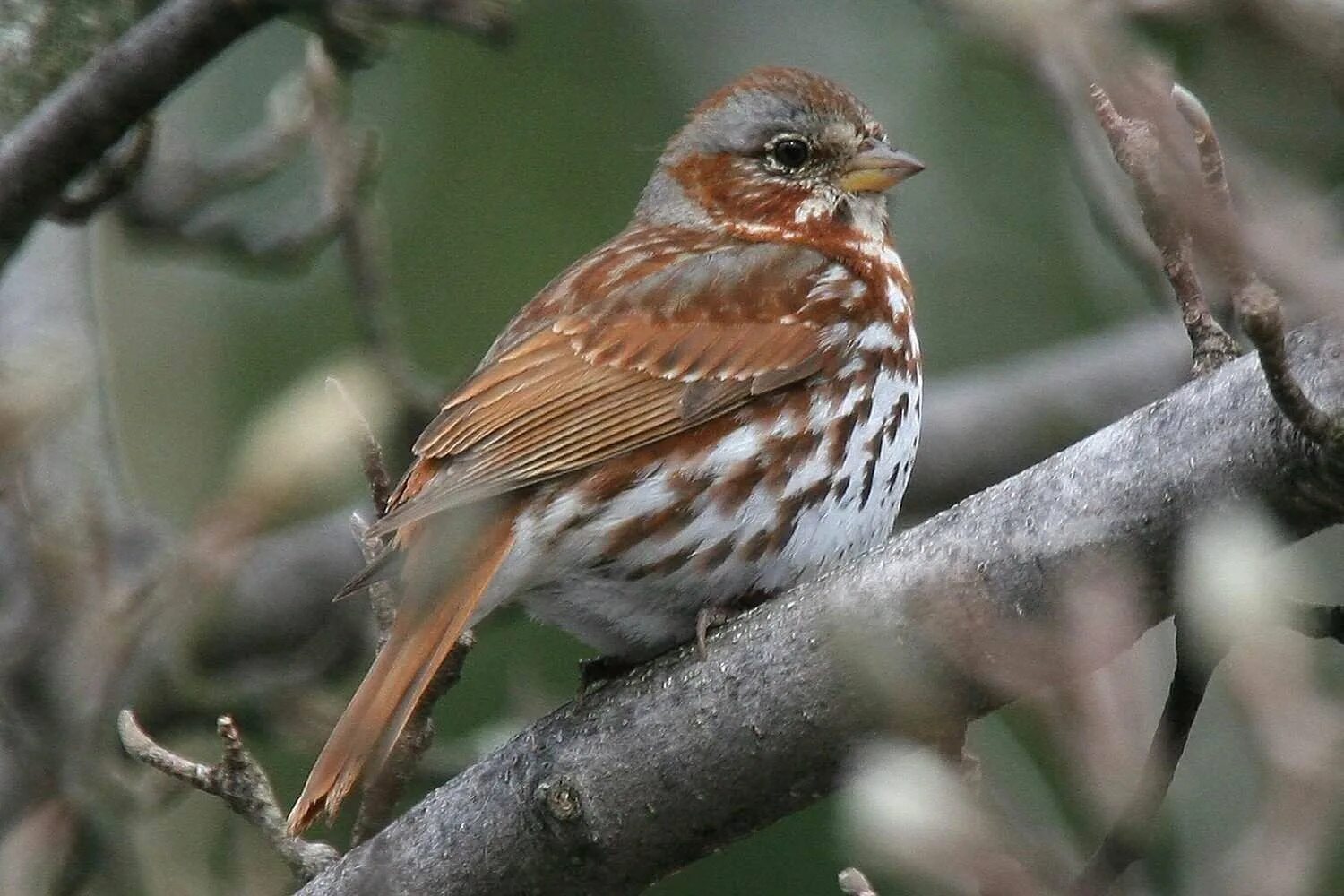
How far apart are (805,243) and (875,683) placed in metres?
2.30

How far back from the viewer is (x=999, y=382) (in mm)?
6973

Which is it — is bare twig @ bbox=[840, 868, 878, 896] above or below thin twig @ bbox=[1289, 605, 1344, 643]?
below

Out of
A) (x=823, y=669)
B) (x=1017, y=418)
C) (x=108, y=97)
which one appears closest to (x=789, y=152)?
(x=1017, y=418)

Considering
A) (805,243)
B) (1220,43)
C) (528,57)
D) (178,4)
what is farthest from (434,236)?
(1220,43)

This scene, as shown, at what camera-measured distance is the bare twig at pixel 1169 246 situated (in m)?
3.00

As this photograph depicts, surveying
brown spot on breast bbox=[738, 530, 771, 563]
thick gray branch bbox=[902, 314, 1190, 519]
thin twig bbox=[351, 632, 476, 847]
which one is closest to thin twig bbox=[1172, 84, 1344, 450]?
brown spot on breast bbox=[738, 530, 771, 563]

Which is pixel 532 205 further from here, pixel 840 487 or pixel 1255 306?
pixel 1255 306

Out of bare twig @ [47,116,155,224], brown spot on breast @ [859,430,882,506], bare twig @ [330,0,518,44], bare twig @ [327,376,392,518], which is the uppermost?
bare twig @ [330,0,518,44]

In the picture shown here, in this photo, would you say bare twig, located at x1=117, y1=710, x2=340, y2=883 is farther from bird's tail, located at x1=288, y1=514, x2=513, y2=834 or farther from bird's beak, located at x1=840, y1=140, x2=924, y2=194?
bird's beak, located at x1=840, y1=140, x2=924, y2=194

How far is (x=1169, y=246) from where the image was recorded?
3.60 m

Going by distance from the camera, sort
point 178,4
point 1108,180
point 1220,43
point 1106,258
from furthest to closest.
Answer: point 1106,258 < point 178,4 < point 1108,180 < point 1220,43

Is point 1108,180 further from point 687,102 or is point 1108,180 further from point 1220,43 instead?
point 687,102

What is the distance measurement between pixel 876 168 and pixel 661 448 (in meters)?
1.35

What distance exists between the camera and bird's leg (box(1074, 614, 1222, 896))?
305cm
